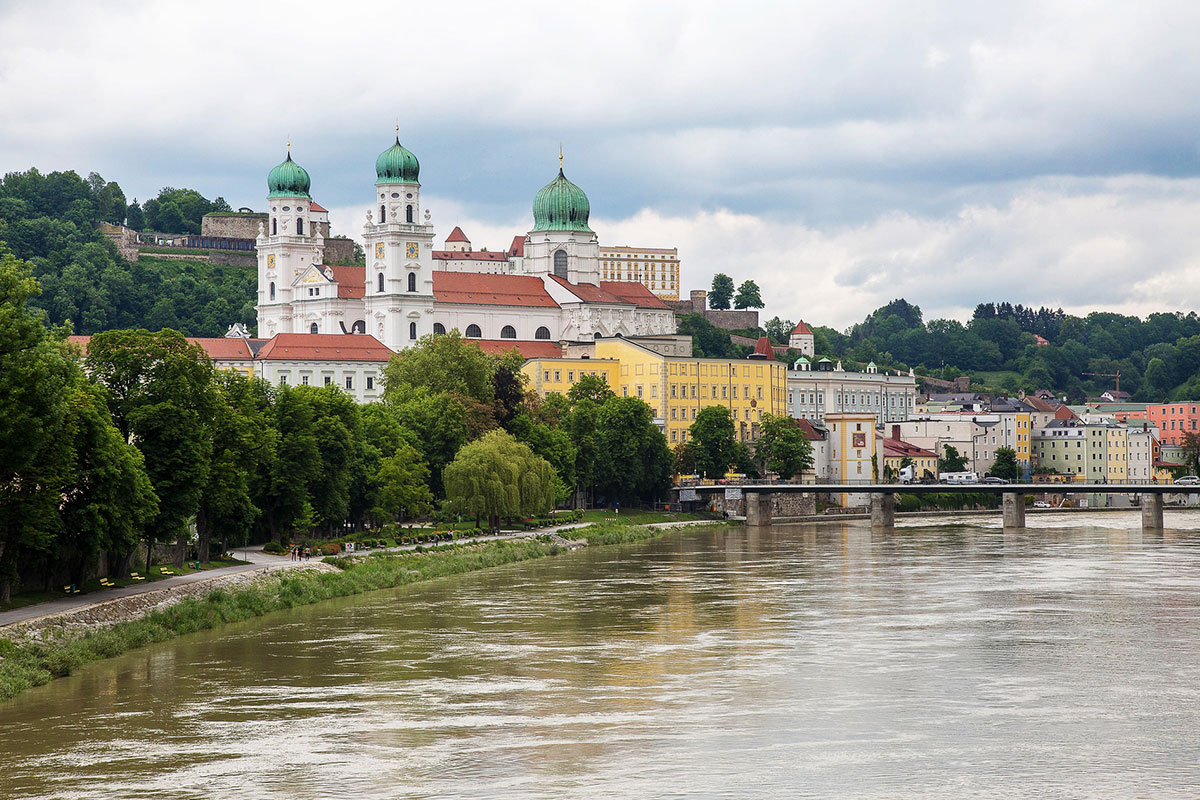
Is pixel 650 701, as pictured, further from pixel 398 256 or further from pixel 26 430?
pixel 398 256

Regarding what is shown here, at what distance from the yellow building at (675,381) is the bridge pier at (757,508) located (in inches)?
846

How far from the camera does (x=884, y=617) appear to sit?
4394 cm

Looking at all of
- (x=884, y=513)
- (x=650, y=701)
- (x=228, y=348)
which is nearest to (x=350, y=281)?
(x=228, y=348)

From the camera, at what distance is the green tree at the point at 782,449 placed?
11569cm

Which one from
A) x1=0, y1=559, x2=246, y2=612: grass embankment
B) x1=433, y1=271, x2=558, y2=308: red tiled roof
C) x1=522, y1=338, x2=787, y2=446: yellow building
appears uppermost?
x1=433, y1=271, x2=558, y2=308: red tiled roof

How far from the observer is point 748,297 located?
194m

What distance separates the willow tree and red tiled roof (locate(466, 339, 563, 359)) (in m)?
53.7

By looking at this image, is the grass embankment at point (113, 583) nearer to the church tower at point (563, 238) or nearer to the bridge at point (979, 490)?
the bridge at point (979, 490)

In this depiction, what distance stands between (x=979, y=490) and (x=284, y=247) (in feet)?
227

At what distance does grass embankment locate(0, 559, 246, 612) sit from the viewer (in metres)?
38.3

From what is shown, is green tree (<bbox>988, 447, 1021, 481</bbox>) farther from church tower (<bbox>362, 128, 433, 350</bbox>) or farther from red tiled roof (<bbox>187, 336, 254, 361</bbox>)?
red tiled roof (<bbox>187, 336, 254, 361</bbox>)

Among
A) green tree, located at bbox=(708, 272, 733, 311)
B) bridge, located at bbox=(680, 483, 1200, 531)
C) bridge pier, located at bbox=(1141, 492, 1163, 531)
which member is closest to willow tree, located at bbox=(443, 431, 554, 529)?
bridge, located at bbox=(680, 483, 1200, 531)

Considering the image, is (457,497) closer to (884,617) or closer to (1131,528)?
(884,617)

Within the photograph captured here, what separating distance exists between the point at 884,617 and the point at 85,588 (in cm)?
2080
